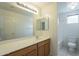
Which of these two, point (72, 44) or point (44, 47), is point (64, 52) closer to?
point (72, 44)

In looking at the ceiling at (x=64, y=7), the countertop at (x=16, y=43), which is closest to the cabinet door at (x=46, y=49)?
the countertop at (x=16, y=43)

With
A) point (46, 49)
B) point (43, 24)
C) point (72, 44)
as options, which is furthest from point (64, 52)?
point (43, 24)

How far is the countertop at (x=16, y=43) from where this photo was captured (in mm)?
1243

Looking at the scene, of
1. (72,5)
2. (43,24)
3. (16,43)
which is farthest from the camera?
(43,24)

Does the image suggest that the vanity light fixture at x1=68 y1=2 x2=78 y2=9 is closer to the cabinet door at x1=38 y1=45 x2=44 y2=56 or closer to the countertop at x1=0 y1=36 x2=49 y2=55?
the countertop at x1=0 y1=36 x2=49 y2=55

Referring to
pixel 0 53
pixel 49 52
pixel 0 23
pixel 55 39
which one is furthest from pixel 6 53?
pixel 55 39

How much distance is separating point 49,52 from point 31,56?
1.08ft

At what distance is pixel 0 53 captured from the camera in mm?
1171

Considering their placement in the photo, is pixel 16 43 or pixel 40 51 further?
pixel 40 51

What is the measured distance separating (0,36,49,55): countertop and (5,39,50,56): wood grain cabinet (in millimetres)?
59

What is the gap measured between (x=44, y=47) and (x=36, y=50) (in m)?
0.19

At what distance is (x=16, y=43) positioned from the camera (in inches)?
61.5

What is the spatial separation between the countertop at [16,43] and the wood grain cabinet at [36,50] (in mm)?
59

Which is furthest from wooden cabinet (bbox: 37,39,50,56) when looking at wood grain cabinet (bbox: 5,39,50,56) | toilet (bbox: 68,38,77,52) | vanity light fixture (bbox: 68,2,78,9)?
vanity light fixture (bbox: 68,2,78,9)
